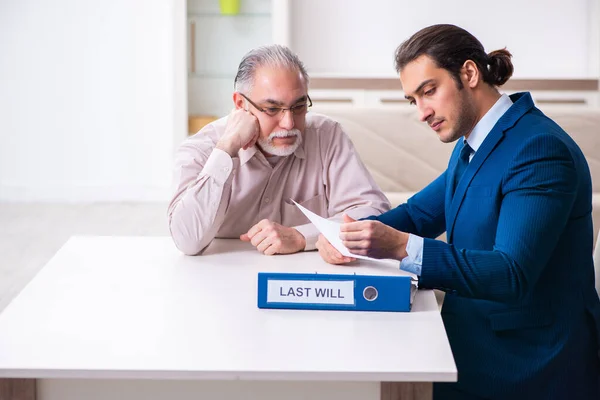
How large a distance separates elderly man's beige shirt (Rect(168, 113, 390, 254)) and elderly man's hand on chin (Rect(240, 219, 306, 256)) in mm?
158

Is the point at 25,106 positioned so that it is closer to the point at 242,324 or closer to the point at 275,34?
the point at 275,34

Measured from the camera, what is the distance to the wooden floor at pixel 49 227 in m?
4.17

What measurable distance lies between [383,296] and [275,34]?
13.4ft

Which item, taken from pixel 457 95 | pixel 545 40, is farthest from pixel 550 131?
pixel 545 40

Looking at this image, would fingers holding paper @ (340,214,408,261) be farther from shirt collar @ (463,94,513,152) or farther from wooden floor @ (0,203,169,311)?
wooden floor @ (0,203,169,311)

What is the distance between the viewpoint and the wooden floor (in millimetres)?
4168

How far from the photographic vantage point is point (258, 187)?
7.60 feet

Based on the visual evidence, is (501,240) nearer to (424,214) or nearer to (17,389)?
(424,214)

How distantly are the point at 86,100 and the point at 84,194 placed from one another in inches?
25.6

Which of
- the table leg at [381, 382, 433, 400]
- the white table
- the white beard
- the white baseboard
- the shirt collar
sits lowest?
the white baseboard

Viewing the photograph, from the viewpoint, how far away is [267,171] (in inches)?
91.1

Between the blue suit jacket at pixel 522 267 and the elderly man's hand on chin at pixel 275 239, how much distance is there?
404 mm

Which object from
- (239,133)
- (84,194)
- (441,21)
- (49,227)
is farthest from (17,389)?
(441,21)

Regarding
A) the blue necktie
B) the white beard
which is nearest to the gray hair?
the white beard
